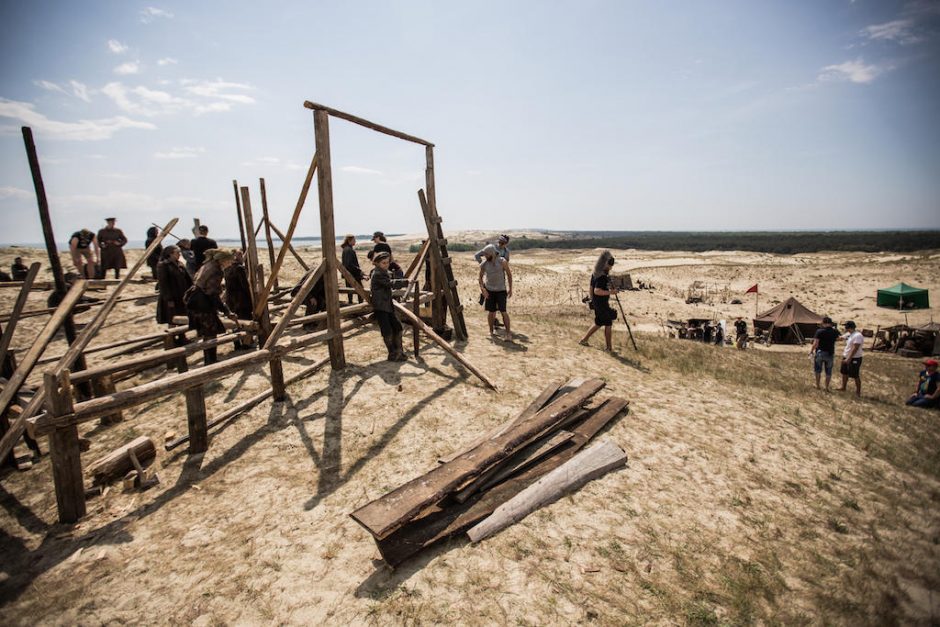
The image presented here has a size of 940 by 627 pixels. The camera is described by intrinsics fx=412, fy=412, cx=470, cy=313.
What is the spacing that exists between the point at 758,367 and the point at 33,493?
576 inches

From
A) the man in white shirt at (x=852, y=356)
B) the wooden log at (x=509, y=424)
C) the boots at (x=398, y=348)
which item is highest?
the boots at (x=398, y=348)

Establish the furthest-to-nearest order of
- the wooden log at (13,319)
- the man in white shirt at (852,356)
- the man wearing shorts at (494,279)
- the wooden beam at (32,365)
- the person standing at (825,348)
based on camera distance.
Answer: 1. the person standing at (825,348)
2. the man in white shirt at (852,356)
3. the man wearing shorts at (494,279)
4. the wooden log at (13,319)
5. the wooden beam at (32,365)

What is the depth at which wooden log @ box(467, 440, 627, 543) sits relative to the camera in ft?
13.4

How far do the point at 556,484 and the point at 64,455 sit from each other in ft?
17.1

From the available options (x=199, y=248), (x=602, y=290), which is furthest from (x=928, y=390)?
(x=199, y=248)

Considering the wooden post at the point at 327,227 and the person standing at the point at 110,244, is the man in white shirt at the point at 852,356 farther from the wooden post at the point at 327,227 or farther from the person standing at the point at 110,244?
the person standing at the point at 110,244

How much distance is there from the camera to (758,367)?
36.8 feet

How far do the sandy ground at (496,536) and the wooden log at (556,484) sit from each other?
13 cm

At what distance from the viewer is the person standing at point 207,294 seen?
725 cm

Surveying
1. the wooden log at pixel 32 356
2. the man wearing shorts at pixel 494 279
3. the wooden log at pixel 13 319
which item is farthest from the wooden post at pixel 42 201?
the man wearing shorts at pixel 494 279

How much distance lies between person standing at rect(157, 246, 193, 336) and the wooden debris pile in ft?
21.0

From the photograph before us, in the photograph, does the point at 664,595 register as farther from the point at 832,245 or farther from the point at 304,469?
the point at 832,245

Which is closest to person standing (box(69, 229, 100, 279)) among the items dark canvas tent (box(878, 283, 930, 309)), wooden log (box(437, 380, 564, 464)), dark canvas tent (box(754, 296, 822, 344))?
wooden log (box(437, 380, 564, 464))

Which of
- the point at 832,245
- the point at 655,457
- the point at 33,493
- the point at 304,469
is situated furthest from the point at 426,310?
the point at 832,245
